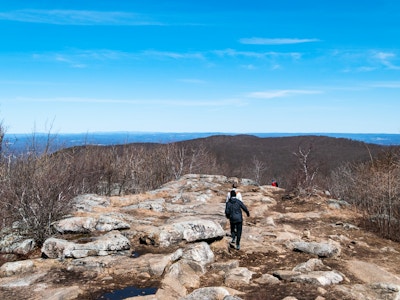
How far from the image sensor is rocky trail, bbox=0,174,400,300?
7.91 metres

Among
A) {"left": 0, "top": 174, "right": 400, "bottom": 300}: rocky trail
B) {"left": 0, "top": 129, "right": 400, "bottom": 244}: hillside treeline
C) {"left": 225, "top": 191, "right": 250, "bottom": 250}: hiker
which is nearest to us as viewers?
{"left": 0, "top": 174, "right": 400, "bottom": 300}: rocky trail

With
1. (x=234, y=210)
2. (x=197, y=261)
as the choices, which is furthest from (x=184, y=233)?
(x=234, y=210)

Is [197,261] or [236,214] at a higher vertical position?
[236,214]

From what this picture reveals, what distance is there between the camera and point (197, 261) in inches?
386

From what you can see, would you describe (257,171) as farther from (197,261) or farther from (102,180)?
(197,261)

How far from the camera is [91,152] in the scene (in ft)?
113

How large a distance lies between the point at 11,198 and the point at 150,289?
7.05 m

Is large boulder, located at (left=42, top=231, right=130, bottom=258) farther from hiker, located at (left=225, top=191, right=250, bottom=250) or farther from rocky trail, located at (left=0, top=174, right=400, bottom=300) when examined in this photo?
hiker, located at (left=225, top=191, right=250, bottom=250)

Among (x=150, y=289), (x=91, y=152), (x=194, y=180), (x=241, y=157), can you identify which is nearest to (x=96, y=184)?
(x=91, y=152)

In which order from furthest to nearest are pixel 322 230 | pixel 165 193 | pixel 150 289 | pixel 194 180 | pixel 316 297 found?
pixel 194 180
pixel 165 193
pixel 322 230
pixel 150 289
pixel 316 297

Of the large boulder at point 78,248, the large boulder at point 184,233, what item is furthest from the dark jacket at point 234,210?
the large boulder at point 78,248

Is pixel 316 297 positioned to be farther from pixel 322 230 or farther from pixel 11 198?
pixel 11 198

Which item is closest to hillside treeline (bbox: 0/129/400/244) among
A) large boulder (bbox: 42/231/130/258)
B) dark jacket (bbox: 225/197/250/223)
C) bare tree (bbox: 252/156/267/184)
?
large boulder (bbox: 42/231/130/258)

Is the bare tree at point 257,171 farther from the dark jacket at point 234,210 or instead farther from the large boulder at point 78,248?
the large boulder at point 78,248
